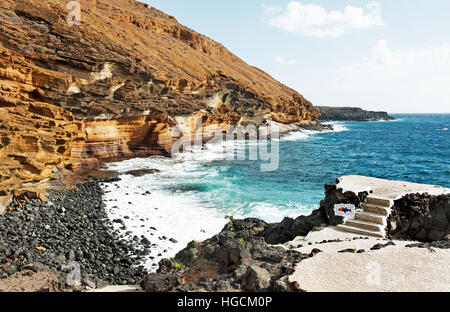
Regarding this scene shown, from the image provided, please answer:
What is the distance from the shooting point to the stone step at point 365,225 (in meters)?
8.29

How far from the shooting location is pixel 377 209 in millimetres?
8852

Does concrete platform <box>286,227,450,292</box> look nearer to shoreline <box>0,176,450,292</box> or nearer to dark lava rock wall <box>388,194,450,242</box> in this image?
shoreline <box>0,176,450,292</box>

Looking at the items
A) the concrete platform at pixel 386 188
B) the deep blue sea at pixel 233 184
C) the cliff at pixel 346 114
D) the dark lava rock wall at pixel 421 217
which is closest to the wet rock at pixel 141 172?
the deep blue sea at pixel 233 184

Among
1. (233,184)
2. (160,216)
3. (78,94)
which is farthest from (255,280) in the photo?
(78,94)

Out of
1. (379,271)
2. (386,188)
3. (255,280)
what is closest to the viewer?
(255,280)

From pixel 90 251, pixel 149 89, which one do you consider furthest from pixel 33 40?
pixel 90 251

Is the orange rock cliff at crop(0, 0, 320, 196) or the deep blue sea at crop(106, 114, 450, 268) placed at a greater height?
the orange rock cliff at crop(0, 0, 320, 196)

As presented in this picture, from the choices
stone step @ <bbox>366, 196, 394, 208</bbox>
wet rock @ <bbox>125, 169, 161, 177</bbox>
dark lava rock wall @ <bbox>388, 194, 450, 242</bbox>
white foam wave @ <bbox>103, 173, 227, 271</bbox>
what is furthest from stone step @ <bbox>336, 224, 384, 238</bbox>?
wet rock @ <bbox>125, 169, 161, 177</bbox>

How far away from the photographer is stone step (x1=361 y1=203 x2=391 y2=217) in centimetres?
870

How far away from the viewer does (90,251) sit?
981 centimetres

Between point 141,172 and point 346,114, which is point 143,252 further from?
point 346,114

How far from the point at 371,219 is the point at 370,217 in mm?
70
